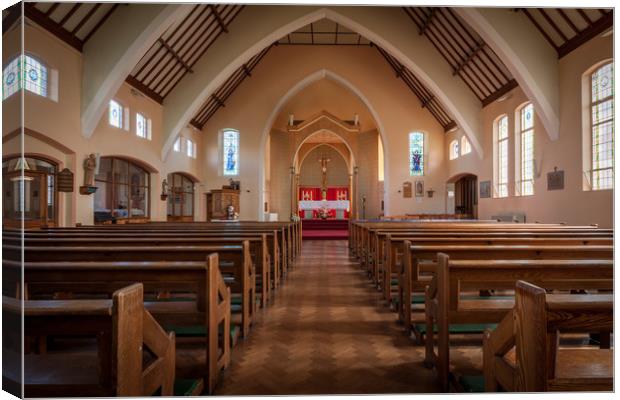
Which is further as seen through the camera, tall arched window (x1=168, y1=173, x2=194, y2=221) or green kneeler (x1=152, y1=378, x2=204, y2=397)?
tall arched window (x1=168, y1=173, x2=194, y2=221)

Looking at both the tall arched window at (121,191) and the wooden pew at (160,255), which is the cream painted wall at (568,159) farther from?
the tall arched window at (121,191)

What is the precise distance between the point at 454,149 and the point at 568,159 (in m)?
7.37

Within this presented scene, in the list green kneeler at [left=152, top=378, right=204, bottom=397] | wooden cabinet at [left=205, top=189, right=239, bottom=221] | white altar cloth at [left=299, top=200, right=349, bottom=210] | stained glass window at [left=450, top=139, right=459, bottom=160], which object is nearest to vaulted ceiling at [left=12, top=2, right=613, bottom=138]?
stained glass window at [left=450, top=139, right=459, bottom=160]

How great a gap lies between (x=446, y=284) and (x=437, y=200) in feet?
53.5

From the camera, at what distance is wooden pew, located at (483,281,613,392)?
1.37 m

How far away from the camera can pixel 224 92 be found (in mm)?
17250

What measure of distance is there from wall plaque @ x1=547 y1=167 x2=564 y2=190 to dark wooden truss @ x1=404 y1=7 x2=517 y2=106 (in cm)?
308

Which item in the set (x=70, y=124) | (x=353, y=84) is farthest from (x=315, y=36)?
(x=70, y=124)

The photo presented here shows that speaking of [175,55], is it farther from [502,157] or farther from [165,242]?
[502,157]

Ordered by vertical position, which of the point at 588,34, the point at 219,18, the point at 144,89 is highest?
the point at 219,18

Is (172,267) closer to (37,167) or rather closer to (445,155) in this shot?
(37,167)

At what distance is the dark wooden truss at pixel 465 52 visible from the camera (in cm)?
1234

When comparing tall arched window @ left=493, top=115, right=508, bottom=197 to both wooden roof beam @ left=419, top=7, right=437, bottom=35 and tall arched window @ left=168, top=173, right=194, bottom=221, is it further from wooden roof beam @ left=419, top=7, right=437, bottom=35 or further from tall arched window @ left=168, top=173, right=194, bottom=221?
tall arched window @ left=168, top=173, right=194, bottom=221

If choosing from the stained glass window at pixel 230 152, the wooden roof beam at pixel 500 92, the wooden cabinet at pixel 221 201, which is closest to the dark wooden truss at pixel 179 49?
the wooden cabinet at pixel 221 201
